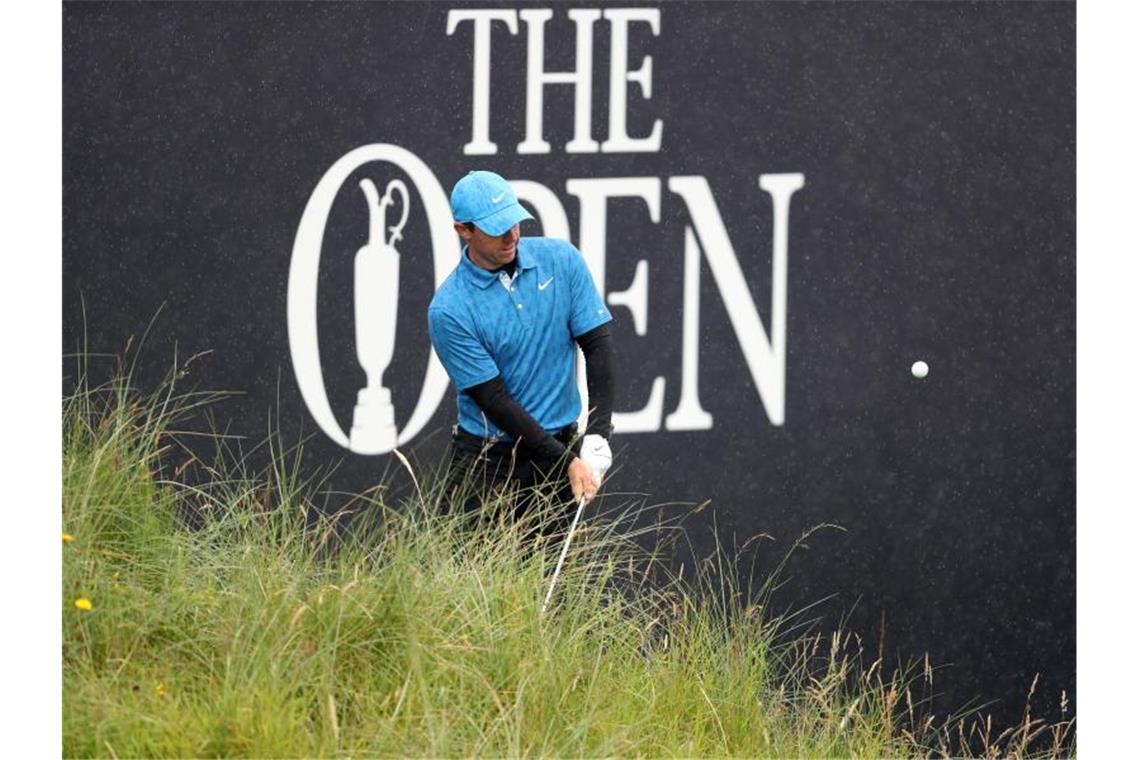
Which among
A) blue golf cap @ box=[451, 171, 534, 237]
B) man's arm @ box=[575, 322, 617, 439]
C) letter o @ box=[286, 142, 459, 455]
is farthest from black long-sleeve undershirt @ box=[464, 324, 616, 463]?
letter o @ box=[286, 142, 459, 455]

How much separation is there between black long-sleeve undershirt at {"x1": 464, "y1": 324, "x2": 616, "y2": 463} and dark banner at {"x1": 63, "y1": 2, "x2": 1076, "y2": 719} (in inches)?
56.2

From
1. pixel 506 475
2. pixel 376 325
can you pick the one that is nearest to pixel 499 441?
pixel 506 475

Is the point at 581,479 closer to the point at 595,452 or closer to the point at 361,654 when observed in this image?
the point at 595,452

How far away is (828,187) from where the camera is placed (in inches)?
281

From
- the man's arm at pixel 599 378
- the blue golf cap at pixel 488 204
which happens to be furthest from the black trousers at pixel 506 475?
the blue golf cap at pixel 488 204

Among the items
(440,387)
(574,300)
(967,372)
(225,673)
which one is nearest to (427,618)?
(225,673)

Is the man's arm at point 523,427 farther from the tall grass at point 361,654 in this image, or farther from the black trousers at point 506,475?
the tall grass at point 361,654

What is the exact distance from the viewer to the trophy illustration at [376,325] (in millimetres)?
6781

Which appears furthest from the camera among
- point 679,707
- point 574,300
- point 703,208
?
point 703,208

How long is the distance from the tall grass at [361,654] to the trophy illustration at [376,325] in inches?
67.2

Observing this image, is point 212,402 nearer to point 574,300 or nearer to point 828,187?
point 574,300

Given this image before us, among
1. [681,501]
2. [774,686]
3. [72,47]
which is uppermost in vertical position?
[72,47]

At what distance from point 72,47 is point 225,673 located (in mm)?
3083

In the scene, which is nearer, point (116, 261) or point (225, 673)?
point (225, 673)
